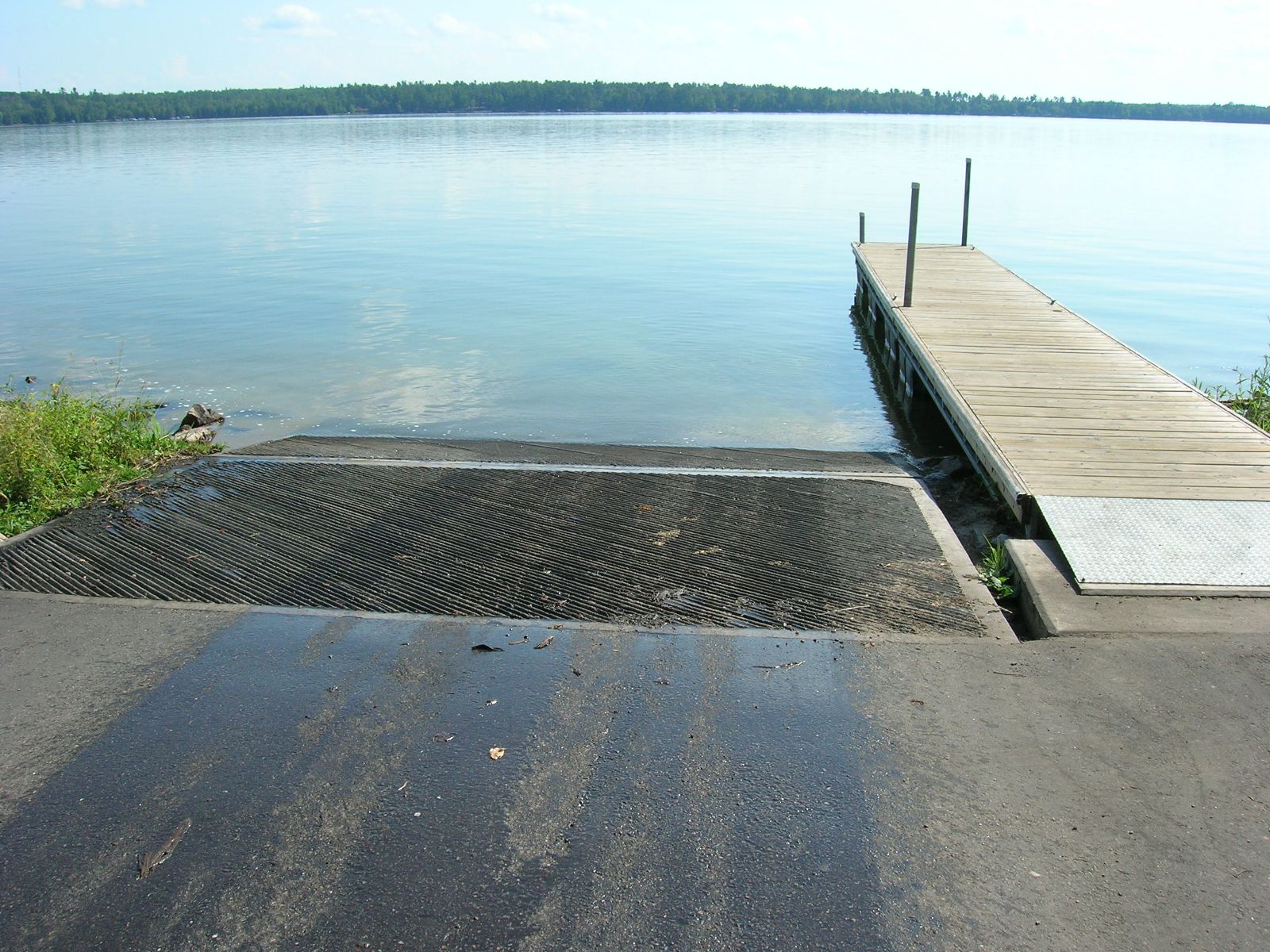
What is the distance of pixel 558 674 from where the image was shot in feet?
14.8

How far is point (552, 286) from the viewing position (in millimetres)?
19922

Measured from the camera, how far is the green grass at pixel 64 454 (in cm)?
697

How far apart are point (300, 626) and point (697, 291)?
1515cm

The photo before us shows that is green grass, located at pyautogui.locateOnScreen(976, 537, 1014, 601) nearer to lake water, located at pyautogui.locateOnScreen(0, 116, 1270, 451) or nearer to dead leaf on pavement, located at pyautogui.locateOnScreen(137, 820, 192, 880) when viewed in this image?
dead leaf on pavement, located at pyautogui.locateOnScreen(137, 820, 192, 880)

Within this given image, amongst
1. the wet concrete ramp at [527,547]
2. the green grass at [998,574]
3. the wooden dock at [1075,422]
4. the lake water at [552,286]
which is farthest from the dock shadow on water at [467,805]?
the lake water at [552,286]

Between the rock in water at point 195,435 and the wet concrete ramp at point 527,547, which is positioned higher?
the wet concrete ramp at point 527,547

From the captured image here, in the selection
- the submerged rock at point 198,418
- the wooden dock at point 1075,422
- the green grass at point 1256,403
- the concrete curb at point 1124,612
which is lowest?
the submerged rock at point 198,418

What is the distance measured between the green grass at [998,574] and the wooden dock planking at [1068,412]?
43 centimetres

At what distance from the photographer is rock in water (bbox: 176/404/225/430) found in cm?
1058

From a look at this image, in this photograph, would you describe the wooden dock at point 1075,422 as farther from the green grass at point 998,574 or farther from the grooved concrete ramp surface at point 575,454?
the grooved concrete ramp surface at point 575,454

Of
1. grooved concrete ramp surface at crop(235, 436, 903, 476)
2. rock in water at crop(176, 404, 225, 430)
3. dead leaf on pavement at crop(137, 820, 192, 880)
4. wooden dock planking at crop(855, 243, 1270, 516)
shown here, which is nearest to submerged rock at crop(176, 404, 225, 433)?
rock in water at crop(176, 404, 225, 430)

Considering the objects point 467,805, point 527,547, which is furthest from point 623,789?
point 527,547

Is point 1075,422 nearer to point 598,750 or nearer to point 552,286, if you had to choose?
point 598,750

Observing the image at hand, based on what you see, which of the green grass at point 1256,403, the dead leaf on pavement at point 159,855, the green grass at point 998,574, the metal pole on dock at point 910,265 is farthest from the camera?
the metal pole on dock at point 910,265
